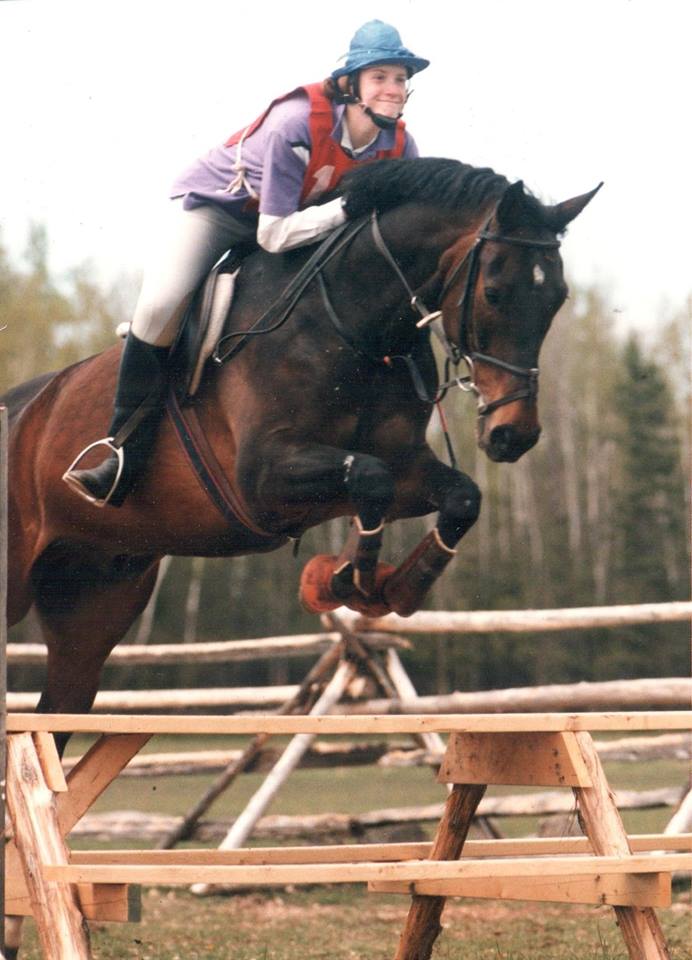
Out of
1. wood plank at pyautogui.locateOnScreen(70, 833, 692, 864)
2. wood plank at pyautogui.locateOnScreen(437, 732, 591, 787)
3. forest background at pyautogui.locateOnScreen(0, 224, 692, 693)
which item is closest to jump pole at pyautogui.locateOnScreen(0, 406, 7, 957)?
wood plank at pyautogui.locateOnScreen(70, 833, 692, 864)

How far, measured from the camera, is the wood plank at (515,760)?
3.24 metres

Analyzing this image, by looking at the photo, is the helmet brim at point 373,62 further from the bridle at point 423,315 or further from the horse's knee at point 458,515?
the horse's knee at point 458,515

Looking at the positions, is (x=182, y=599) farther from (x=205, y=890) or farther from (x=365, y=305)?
(x=365, y=305)

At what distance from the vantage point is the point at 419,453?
157 inches

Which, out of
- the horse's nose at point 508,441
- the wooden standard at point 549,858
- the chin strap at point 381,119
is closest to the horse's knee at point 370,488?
the horse's nose at point 508,441

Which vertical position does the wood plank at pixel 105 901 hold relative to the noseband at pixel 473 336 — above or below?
below

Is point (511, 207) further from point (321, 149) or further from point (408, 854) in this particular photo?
point (408, 854)

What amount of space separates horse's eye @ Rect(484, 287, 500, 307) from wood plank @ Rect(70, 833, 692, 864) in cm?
140

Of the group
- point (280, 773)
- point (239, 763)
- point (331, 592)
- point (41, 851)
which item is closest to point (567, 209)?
point (331, 592)

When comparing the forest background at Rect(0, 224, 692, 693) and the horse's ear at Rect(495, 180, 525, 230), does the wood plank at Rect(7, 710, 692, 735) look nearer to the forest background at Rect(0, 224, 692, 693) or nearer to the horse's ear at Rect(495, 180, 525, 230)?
the horse's ear at Rect(495, 180, 525, 230)

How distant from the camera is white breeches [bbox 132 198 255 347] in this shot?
13.3 feet

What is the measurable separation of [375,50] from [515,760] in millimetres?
1929

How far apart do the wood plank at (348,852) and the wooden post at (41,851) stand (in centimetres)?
39

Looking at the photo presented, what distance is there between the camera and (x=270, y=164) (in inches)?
150
